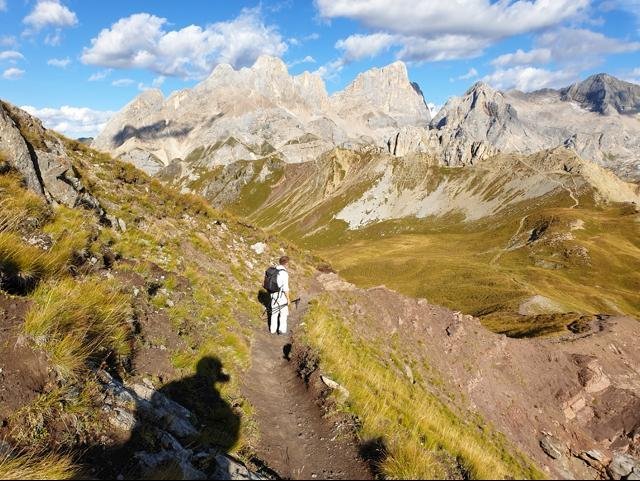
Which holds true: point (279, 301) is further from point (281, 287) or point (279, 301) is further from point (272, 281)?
point (272, 281)

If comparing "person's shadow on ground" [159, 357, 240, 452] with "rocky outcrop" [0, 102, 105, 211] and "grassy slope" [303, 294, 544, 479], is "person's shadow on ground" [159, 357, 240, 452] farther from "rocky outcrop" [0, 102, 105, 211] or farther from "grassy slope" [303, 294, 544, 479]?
"rocky outcrop" [0, 102, 105, 211]

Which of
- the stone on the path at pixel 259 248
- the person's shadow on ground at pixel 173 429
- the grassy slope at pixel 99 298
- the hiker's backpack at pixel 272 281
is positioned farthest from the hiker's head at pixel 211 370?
the stone on the path at pixel 259 248

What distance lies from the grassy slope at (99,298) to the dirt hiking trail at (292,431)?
1.81ft

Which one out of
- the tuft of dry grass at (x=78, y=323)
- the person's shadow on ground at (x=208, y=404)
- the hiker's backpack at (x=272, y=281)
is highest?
the tuft of dry grass at (x=78, y=323)

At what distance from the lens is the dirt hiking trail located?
820cm

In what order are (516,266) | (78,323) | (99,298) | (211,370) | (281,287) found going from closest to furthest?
(78,323)
(99,298)
(211,370)
(281,287)
(516,266)

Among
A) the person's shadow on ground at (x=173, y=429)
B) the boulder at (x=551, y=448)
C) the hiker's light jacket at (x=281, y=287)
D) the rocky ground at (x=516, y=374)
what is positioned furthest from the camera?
the rocky ground at (x=516, y=374)

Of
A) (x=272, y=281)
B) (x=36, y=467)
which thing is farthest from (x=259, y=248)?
(x=36, y=467)

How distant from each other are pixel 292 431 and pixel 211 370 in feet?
10.1

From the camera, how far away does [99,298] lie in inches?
411

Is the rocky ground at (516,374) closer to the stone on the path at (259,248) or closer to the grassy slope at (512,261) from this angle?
the stone on the path at (259,248)

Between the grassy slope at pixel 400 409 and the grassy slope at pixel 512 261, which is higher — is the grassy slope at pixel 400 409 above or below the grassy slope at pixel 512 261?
above

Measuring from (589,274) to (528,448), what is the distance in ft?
280

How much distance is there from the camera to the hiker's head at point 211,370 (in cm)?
1158
